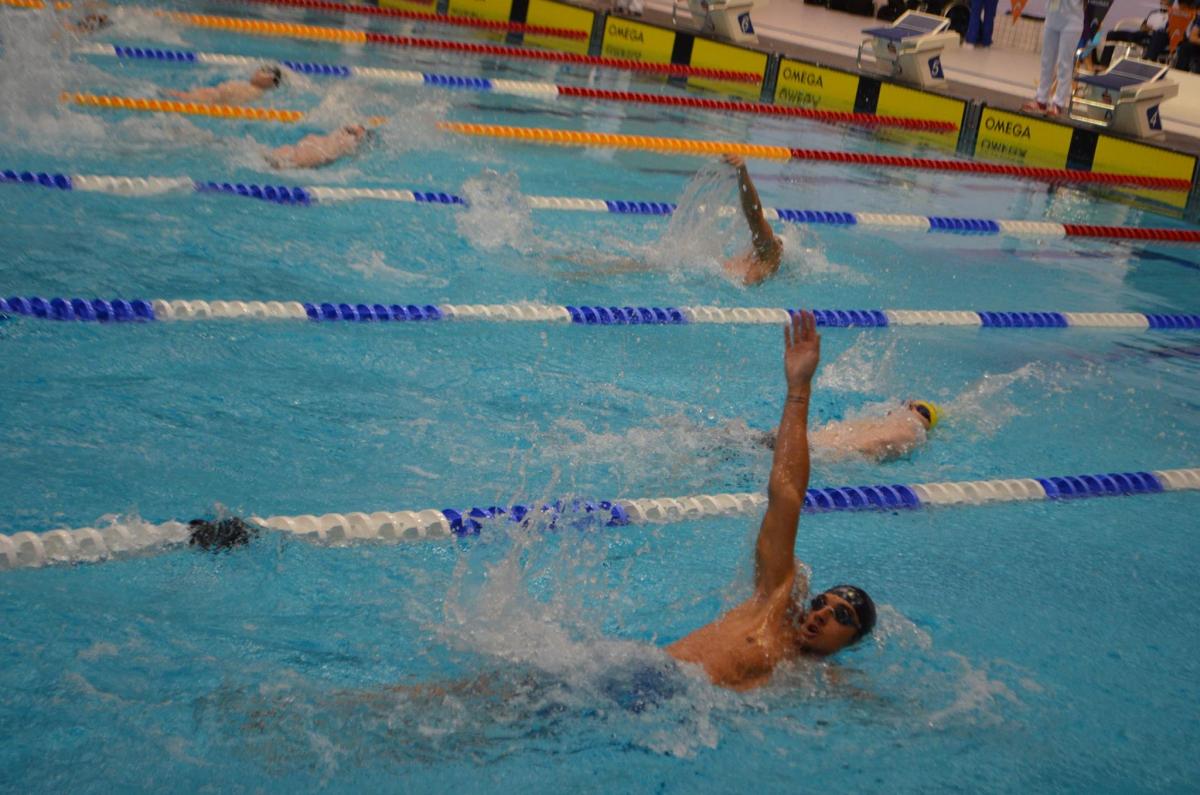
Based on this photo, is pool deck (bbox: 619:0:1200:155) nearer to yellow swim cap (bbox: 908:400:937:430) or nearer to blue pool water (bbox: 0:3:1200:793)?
blue pool water (bbox: 0:3:1200:793)

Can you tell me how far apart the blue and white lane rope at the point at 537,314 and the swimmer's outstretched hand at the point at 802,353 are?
7.01 ft

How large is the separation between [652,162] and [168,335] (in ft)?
13.8

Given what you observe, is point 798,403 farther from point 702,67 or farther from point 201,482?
point 702,67

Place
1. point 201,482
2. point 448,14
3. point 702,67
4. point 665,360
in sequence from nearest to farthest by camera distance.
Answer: point 201,482
point 665,360
point 702,67
point 448,14

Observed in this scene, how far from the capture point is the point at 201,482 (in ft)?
Result: 10.7

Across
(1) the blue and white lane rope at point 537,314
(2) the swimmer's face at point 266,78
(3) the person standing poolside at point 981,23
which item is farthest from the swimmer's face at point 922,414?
(3) the person standing poolside at point 981,23

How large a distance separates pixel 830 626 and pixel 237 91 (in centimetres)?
566

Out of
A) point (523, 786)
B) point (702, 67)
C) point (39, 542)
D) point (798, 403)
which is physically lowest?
point (523, 786)

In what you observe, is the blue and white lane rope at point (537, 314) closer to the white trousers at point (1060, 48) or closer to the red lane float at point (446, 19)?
the white trousers at point (1060, 48)

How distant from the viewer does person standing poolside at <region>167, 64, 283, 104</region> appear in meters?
7.18

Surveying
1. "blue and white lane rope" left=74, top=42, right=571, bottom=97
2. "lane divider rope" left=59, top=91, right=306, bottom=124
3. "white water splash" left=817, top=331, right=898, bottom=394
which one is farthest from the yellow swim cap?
"blue and white lane rope" left=74, top=42, right=571, bottom=97

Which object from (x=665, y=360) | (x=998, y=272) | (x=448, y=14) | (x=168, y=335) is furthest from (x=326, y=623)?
(x=448, y=14)

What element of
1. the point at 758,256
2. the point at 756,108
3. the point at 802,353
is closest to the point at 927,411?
the point at 758,256

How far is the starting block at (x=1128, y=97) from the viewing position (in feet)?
31.3
